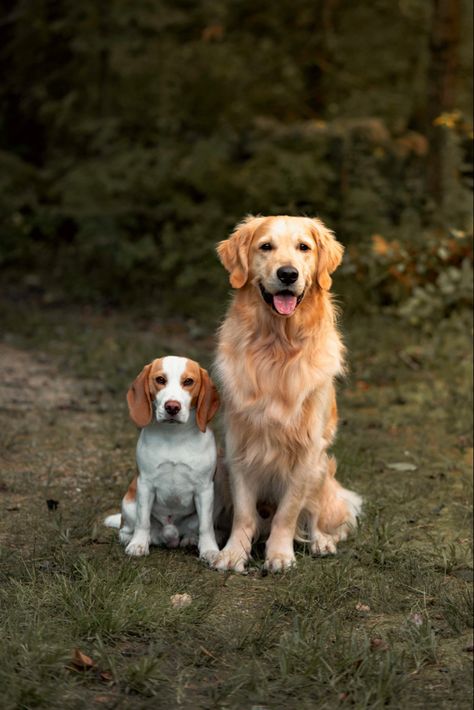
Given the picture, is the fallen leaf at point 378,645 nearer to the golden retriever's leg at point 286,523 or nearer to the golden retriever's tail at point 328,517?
the golden retriever's leg at point 286,523

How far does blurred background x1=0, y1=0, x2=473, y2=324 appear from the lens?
931 cm

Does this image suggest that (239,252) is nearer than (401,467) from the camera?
Yes

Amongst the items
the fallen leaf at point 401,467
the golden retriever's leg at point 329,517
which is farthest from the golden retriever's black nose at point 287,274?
the fallen leaf at point 401,467

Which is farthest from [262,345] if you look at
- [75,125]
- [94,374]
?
[75,125]

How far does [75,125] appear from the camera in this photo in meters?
12.2

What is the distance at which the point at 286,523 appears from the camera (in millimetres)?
4227

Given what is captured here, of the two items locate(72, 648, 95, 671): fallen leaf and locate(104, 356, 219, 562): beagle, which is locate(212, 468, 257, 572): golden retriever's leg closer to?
locate(104, 356, 219, 562): beagle

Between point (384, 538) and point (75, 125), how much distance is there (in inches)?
357

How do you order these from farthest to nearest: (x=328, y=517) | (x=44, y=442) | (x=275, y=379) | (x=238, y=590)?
(x=44, y=442) < (x=328, y=517) < (x=275, y=379) < (x=238, y=590)

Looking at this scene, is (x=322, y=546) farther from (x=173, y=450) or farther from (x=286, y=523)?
(x=173, y=450)

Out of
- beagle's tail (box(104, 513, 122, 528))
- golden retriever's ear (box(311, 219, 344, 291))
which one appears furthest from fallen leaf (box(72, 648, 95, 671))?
golden retriever's ear (box(311, 219, 344, 291))

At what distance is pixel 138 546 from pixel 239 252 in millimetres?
1289

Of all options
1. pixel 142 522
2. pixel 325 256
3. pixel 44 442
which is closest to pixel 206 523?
pixel 142 522

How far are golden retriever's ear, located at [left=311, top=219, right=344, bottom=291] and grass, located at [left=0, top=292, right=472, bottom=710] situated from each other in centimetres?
114
